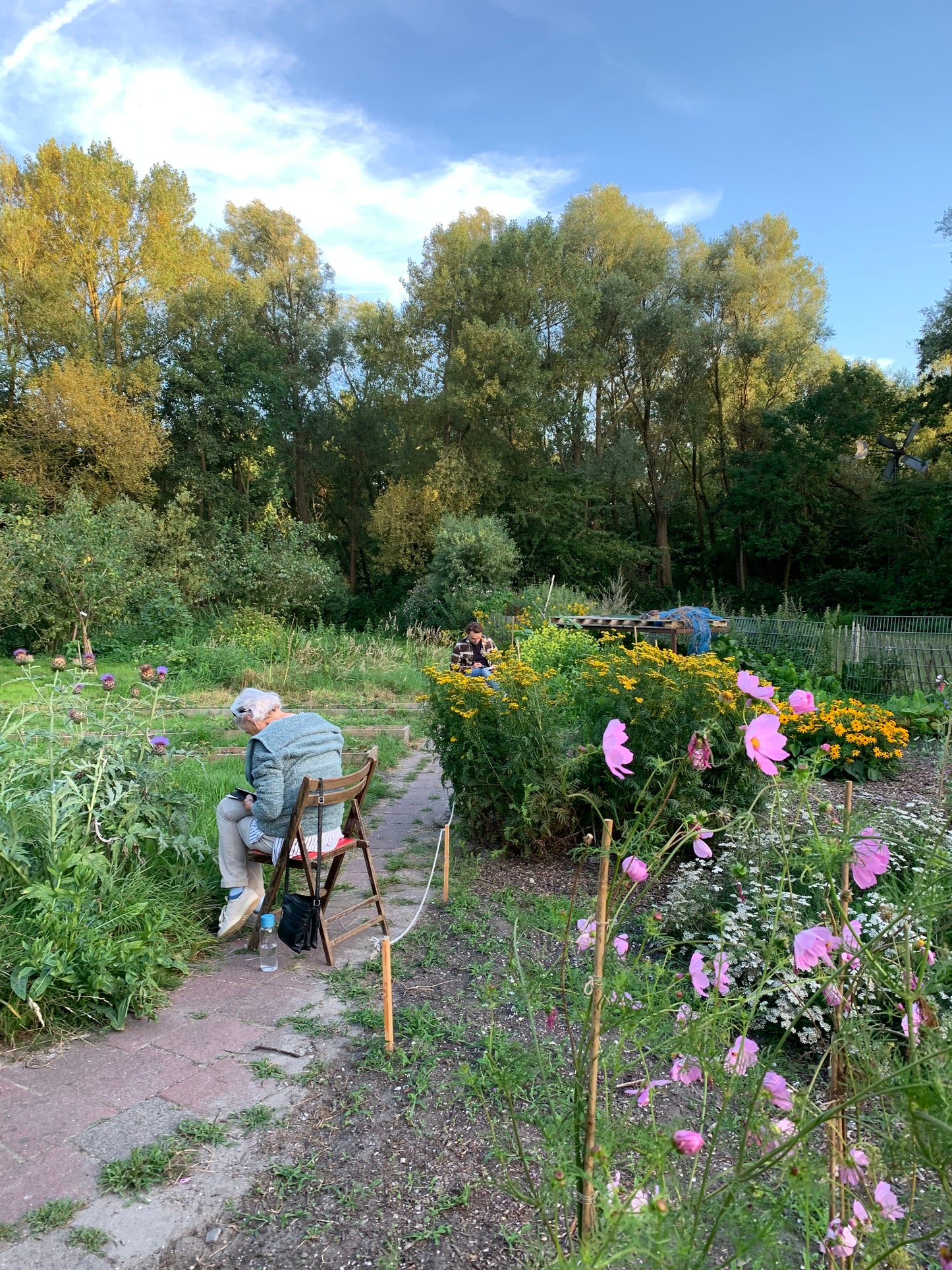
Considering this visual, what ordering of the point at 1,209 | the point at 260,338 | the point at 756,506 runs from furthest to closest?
the point at 756,506 < the point at 260,338 < the point at 1,209

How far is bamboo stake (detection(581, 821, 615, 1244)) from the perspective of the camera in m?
0.93

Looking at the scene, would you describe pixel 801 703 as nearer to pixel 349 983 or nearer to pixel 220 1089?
pixel 220 1089

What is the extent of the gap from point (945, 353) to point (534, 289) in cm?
924

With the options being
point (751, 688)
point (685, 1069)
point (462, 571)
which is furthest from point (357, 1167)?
point (462, 571)

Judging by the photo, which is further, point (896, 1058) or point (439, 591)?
point (439, 591)

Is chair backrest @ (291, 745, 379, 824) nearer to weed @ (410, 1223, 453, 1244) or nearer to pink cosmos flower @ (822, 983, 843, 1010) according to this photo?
weed @ (410, 1223, 453, 1244)

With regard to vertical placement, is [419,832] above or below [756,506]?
below

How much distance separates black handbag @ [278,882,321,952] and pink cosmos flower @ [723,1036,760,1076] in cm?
182

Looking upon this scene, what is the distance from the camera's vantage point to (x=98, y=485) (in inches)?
586

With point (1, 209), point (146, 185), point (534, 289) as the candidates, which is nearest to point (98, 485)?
point (1, 209)

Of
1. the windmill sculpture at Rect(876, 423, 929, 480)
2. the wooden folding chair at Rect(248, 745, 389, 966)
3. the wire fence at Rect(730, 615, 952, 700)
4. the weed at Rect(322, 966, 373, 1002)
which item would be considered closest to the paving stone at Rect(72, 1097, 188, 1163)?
the weed at Rect(322, 966, 373, 1002)

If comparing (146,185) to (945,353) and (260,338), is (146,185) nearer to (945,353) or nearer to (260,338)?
(260,338)

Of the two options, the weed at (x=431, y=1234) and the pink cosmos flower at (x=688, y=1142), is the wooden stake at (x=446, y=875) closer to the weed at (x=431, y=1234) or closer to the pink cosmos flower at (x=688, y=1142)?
the weed at (x=431, y=1234)

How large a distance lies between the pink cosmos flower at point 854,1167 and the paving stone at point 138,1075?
1.70m
